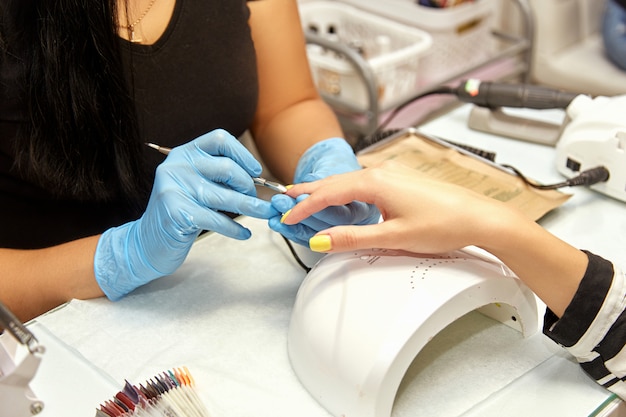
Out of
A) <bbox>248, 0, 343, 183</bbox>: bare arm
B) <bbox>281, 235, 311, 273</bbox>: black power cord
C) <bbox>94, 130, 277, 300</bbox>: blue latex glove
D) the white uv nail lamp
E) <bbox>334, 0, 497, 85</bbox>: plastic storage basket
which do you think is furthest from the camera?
<bbox>334, 0, 497, 85</bbox>: plastic storage basket

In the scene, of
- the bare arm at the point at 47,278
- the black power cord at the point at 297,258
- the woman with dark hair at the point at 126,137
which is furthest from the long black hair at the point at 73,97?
the black power cord at the point at 297,258

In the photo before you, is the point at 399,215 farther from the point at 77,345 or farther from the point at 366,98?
the point at 366,98

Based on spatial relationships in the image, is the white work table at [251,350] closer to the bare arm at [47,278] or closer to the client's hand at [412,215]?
the bare arm at [47,278]

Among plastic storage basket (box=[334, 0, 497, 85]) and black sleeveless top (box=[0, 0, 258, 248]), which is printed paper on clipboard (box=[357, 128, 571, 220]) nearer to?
black sleeveless top (box=[0, 0, 258, 248])

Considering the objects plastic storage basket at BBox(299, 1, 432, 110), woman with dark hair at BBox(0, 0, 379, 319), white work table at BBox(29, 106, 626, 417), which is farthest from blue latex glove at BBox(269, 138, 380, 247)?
plastic storage basket at BBox(299, 1, 432, 110)

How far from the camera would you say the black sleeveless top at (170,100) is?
104 centimetres

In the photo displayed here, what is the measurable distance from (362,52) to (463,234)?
4.08ft

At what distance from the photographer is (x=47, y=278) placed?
955mm

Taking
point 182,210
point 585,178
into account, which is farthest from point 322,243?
point 585,178

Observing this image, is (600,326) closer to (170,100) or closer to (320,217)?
(320,217)

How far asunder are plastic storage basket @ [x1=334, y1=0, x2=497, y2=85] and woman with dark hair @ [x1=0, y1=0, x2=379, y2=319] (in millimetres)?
760

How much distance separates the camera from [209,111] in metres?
1.13

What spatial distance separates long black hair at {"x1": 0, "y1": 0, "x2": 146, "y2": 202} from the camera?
35.2 inches

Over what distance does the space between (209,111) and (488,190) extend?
1.67 ft
